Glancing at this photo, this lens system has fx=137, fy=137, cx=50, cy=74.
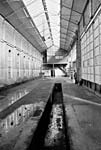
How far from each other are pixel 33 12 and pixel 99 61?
6.37 meters

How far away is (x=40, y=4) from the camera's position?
8680 millimetres

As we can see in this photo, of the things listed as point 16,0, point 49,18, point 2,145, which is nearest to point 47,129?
point 2,145

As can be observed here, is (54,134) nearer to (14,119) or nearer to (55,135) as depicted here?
(55,135)

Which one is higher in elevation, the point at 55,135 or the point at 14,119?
the point at 14,119

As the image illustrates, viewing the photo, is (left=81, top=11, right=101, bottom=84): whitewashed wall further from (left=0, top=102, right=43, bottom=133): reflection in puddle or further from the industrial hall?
(left=0, top=102, right=43, bottom=133): reflection in puddle

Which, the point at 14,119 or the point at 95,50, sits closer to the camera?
the point at 14,119

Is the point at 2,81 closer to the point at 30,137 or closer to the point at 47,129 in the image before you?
Answer: the point at 47,129

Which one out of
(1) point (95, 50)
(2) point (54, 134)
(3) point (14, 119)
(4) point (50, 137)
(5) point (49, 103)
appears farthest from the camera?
(5) point (49, 103)

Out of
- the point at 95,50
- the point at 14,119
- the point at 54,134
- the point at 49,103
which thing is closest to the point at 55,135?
the point at 54,134

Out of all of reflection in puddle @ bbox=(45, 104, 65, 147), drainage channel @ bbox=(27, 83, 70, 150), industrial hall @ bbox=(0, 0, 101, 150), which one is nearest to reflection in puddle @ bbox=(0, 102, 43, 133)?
industrial hall @ bbox=(0, 0, 101, 150)

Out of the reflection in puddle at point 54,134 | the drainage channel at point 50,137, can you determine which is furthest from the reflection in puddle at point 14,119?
the reflection in puddle at point 54,134

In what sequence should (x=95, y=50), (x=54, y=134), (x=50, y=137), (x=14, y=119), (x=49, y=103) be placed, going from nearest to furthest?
(x=14, y=119)
(x=50, y=137)
(x=54, y=134)
(x=95, y=50)
(x=49, y=103)

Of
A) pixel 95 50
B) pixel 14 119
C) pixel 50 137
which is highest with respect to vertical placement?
pixel 95 50

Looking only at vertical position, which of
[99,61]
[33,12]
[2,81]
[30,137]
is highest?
[33,12]
